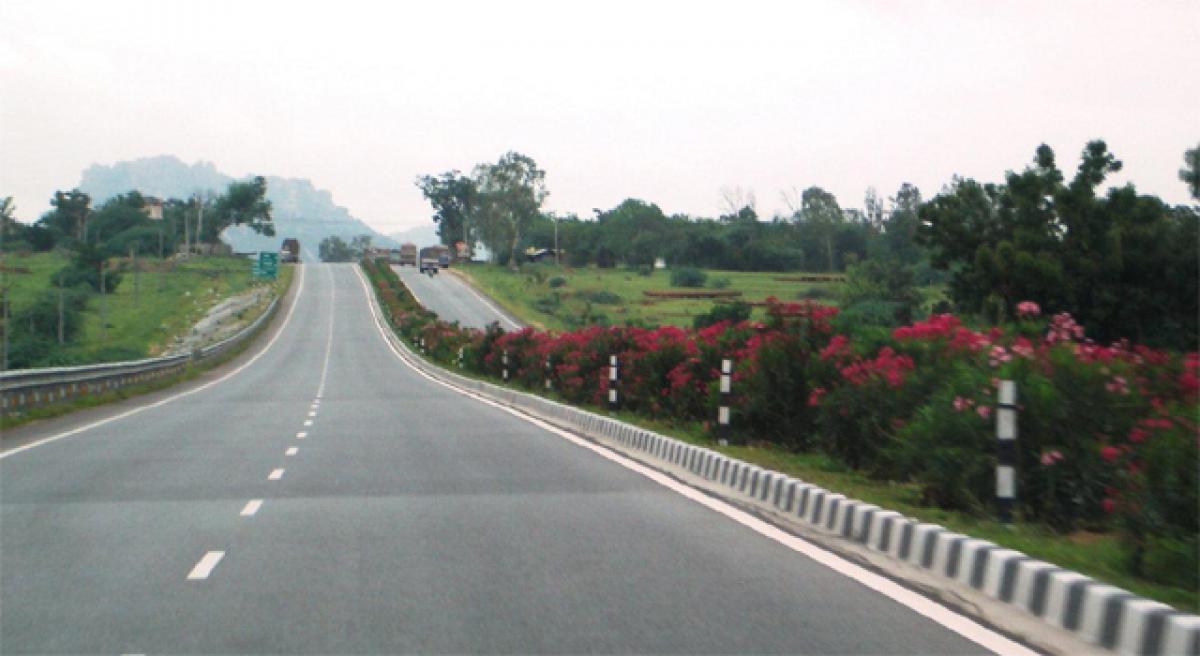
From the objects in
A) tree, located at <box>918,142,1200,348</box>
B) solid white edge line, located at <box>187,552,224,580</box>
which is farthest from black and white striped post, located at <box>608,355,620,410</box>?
tree, located at <box>918,142,1200,348</box>

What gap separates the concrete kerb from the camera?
22.8 ft

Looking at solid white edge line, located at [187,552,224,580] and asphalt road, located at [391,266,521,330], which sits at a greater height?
solid white edge line, located at [187,552,224,580]

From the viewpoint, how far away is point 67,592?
350 inches

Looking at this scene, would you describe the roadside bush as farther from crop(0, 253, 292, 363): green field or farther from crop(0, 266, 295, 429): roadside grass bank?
crop(0, 253, 292, 363): green field

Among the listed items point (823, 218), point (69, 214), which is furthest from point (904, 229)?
point (69, 214)

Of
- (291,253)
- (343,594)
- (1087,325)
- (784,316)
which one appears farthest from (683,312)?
(291,253)

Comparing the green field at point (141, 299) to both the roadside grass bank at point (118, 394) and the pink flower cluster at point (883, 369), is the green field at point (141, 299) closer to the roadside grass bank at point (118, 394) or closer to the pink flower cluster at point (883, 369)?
the roadside grass bank at point (118, 394)

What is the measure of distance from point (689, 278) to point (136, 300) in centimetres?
5277

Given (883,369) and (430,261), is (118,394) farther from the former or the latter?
(430,261)

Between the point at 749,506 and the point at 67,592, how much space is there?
626 centimetres

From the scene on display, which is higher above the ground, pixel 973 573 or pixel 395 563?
pixel 973 573

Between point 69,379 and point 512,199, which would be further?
point 512,199

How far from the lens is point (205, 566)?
9.85 m

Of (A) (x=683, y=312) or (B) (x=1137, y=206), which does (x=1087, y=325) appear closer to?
(B) (x=1137, y=206)
